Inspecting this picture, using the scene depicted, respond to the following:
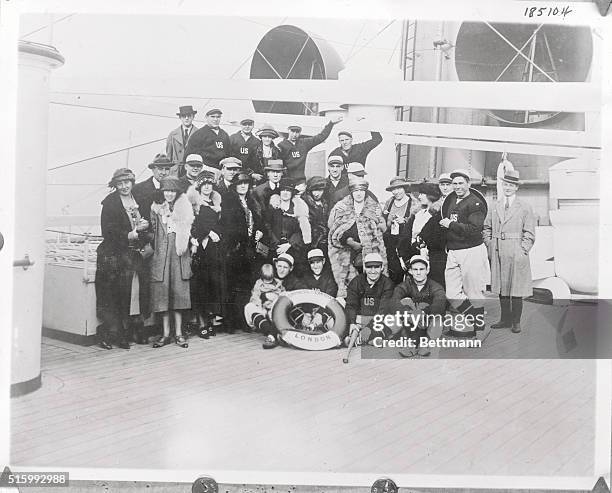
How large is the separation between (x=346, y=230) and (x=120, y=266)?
0.90m

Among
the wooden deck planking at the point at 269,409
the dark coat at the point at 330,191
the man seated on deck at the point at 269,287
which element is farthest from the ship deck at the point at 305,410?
the dark coat at the point at 330,191

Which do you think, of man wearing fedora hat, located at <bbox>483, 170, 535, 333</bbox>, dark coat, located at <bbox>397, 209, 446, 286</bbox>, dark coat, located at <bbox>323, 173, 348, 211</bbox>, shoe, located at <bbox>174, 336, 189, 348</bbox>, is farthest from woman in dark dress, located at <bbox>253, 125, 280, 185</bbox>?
man wearing fedora hat, located at <bbox>483, 170, 535, 333</bbox>

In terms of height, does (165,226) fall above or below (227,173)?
below

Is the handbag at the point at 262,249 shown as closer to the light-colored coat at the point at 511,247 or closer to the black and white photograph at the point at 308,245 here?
the black and white photograph at the point at 308,245

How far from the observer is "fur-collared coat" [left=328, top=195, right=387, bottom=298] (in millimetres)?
2068

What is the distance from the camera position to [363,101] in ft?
6.61

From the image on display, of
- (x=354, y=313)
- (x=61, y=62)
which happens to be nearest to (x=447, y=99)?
(x=354, y=313)

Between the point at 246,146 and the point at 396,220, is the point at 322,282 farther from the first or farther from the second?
the point at 246,146

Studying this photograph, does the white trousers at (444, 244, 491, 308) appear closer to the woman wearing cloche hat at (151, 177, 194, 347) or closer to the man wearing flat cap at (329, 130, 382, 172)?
the man wearing flat cap at (329, 130, 382, 172)

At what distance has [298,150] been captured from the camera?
207 cm

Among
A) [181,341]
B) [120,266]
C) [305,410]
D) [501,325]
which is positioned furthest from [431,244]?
[120,266]

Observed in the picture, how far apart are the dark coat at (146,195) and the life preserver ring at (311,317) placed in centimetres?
62

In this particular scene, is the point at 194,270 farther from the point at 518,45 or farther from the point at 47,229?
the point at 518,45

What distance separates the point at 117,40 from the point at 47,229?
2.51ft
